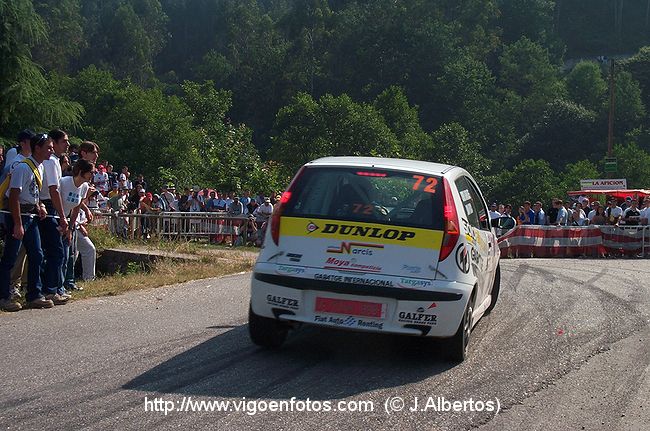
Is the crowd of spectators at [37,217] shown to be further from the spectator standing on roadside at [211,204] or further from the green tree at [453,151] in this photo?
the green tree at [453,151]

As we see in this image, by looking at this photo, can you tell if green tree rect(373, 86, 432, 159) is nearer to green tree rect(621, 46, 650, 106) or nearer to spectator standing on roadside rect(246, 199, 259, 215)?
green tree rect(621, 46, 650, 106)

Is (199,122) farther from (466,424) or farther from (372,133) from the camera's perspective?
(466,424)

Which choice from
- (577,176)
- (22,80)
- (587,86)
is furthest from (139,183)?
(587,86)

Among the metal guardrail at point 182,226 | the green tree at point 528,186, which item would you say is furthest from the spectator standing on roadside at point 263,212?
the green tree at point 528,186

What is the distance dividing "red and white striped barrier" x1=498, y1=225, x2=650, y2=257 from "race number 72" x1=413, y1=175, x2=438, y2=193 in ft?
56.6

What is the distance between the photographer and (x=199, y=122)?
221ft

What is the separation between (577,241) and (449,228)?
741 inches

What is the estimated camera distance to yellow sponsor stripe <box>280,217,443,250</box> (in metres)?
7.43

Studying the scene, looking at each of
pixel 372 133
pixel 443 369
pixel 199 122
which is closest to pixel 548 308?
pixel 443 369

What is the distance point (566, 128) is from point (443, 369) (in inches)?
3274

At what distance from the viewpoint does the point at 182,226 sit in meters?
23.0

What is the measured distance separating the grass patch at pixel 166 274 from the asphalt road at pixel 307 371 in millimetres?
909

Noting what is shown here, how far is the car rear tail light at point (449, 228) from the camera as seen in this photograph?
7.43 meters

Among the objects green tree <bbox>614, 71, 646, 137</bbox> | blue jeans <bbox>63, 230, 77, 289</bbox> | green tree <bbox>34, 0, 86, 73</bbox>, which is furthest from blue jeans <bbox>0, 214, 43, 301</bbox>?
green tree <bbox>34, 0, 86, 73</bbox>
